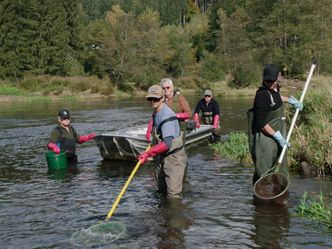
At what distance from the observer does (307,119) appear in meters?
12.6

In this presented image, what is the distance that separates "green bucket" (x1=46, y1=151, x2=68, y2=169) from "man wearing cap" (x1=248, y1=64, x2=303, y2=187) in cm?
519

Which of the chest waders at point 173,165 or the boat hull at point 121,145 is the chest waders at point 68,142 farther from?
the chest waders at point 173,165

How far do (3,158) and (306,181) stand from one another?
853 centimetres

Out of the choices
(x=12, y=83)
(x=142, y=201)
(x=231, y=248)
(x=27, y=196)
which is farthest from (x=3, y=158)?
(x=12, y=83)

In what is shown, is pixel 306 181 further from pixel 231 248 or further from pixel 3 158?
pixel 3 158

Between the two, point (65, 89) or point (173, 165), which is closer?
point (173, 165)

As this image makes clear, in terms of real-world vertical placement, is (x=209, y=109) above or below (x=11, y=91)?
above

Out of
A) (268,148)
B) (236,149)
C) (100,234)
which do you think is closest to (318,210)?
(268,148)

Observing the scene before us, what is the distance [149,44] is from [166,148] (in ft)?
176

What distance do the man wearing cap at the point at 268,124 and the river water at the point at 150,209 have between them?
77 centimetres

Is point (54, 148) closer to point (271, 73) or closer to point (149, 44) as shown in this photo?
point (271, 73)

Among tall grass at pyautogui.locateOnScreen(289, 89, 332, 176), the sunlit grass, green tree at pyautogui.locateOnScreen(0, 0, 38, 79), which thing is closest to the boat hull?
tall grass at pyautogui.locateOnScreen(289, 89, 332, 176)

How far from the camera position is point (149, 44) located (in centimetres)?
5950

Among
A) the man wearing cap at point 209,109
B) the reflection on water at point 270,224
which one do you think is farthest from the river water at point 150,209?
the man wearing cap at point 209,109
